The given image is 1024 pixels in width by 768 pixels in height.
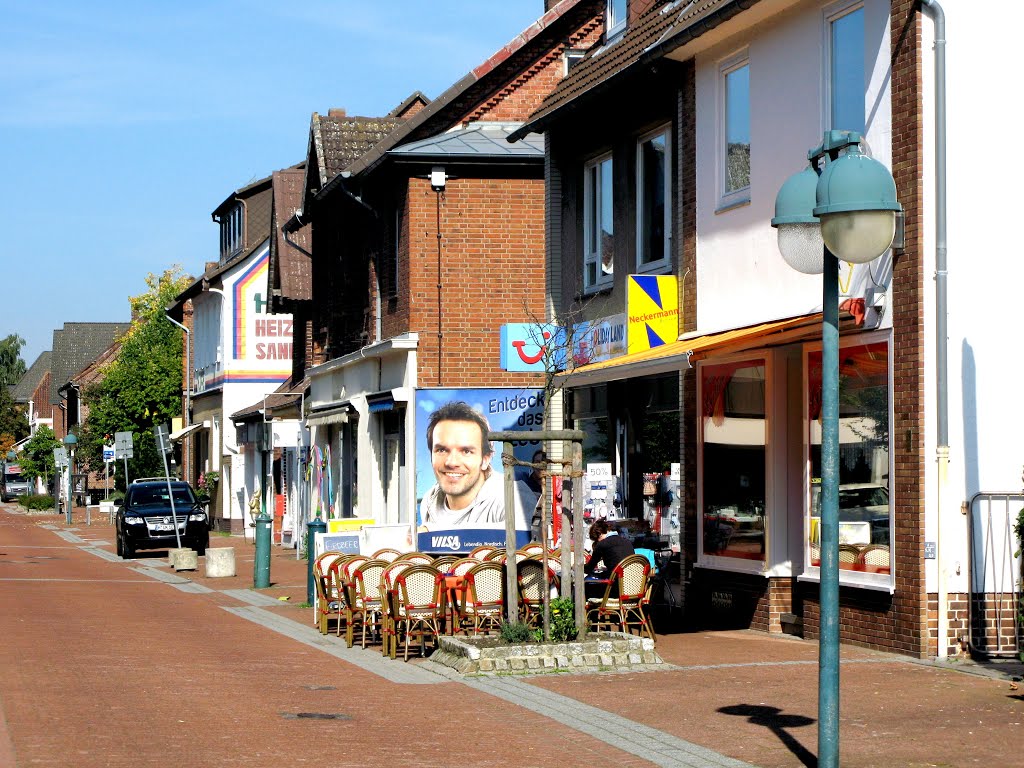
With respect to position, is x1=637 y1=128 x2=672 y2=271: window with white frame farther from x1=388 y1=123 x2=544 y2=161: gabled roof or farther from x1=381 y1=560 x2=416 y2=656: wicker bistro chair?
x1=388 y1=123 x2=544 y2=161: gabled roof

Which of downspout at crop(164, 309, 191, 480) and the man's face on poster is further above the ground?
downspout at crop(164, 309, 191, 480)

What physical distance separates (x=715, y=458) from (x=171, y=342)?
56083mm

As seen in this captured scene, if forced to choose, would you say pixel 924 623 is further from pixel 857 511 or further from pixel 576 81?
pixel 576 81

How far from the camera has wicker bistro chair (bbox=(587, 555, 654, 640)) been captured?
47.1 feet

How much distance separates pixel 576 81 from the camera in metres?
20.8

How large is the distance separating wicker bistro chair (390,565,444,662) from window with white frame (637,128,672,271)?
5.74 metres

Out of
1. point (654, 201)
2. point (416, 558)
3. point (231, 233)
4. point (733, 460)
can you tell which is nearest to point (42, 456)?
point (231, 233)

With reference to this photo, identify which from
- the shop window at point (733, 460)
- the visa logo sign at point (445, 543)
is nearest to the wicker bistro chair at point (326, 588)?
the shop window at point (733, 460)

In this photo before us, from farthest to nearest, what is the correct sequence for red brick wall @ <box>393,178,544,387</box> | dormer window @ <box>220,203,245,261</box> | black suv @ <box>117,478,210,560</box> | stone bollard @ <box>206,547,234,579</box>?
dormer window @ <box>220,203,245,261</box> < black suv @ <box>117,478,210,560</box> < stone bollard @ <box>206,547,234,579</box> < red brick wall @ <box>393,178,544,387</box>

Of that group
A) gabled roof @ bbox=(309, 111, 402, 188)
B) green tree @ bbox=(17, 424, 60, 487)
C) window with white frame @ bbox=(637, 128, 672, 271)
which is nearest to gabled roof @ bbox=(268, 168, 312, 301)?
gabled roof @ bbox=(309, 111, 402, 188)

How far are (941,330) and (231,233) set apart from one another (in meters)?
45.8

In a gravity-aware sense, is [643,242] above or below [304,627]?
above

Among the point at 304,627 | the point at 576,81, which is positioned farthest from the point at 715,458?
the point at 576,81

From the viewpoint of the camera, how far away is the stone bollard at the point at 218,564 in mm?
26859
